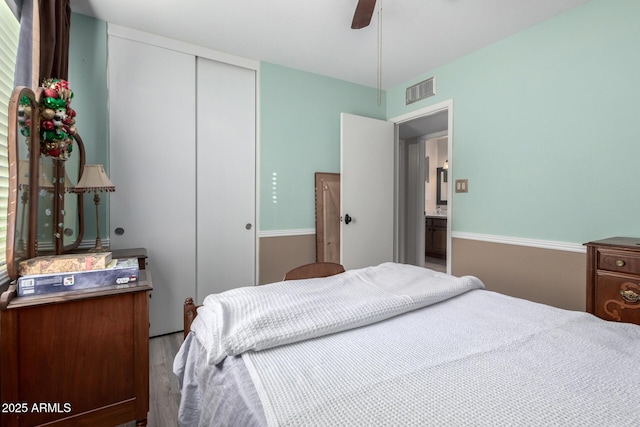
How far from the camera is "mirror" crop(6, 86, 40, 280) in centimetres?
112

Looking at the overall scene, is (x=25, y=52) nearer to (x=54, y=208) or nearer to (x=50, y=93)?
(x=50, y=93)

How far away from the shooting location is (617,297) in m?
1.65

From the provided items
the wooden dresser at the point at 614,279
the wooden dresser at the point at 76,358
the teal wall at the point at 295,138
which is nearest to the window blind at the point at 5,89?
the wooden dresser at the point at 76,358

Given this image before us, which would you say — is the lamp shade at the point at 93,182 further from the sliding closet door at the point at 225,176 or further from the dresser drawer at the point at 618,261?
the dresser drawer at the point at 618,261

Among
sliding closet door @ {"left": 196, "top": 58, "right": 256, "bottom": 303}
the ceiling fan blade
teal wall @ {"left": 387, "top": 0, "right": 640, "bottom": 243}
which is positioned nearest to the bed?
teal wall @ {"left": 387, "top": 0, "right": 640, "bottom": 243}

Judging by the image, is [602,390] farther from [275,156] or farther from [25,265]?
[275,156]

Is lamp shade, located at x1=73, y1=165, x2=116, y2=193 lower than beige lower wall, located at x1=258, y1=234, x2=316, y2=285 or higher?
higher

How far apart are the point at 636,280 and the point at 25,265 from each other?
2867 mm

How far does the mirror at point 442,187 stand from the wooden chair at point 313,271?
4.95 metres

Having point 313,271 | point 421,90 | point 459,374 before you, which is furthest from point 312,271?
point 421,90

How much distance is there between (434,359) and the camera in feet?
2.74

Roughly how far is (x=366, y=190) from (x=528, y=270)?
1.61m

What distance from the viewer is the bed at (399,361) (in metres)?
0.63

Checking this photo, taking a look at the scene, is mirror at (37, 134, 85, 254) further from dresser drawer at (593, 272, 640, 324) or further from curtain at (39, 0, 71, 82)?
dresser drawer at (593, 272, 640, 324)
